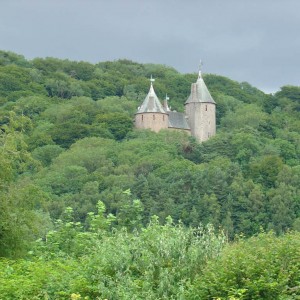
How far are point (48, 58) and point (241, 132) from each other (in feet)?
177

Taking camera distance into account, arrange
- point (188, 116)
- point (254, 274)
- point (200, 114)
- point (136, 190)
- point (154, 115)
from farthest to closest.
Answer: point (188, 116), point (200, 114), point (154, 115), point (136, 190), point (254, 274)

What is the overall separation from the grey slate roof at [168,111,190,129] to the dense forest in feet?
3.72

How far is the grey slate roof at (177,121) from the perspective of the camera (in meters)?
106

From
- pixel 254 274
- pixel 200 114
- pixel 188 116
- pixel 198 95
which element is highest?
pixel 198 95

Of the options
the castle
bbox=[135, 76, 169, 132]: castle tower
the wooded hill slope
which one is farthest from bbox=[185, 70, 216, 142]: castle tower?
bbox=[135, 76, 169, 132]: castle tower

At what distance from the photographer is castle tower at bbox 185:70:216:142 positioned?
107m

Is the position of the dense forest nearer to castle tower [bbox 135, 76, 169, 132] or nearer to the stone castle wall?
the stone castle wall

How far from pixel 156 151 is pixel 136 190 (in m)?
11.5

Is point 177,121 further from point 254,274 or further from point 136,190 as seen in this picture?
point 254,274

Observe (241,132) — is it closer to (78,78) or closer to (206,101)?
(206,101)

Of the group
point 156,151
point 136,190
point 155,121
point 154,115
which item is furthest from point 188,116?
point 136,190

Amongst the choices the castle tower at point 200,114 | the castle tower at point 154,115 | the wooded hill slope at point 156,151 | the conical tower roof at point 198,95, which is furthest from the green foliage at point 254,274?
the conical tower roof at point 198,95

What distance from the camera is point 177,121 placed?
107m

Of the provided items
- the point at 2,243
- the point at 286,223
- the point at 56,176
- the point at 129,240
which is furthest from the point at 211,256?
the point at 56,176
